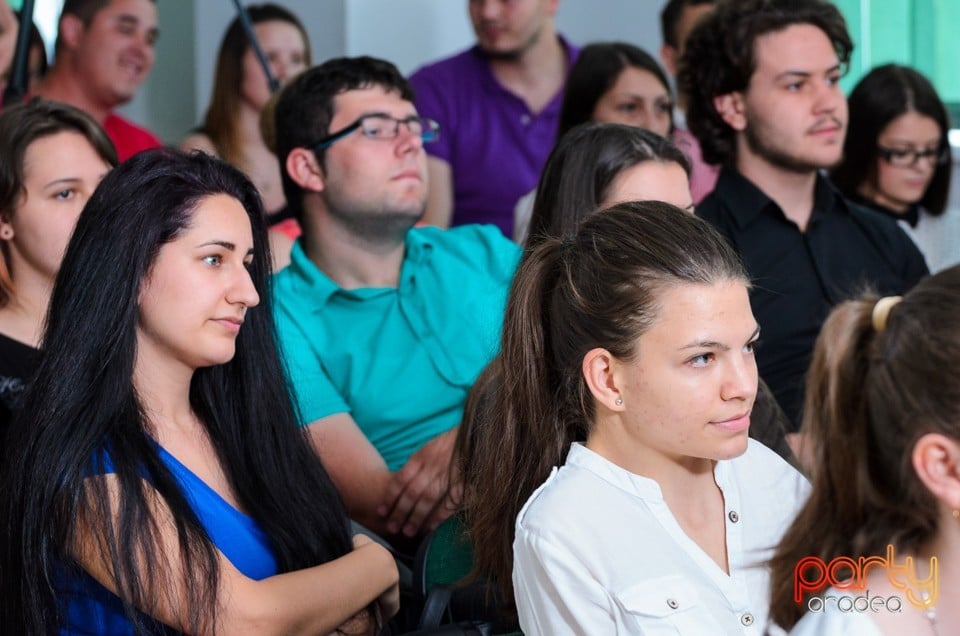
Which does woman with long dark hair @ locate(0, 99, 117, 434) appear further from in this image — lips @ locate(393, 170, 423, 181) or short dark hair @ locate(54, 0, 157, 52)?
short dark hair @ locate(54, 0, 157, 52)

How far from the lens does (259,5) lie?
343 centimetres

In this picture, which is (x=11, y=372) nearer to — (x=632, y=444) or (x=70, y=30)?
(x=632, y=444)

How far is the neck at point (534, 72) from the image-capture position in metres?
3.06

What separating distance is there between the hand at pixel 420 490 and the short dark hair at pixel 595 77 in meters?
1.04

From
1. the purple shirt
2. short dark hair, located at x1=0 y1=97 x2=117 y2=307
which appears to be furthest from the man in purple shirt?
short dark hair, located at x1=0 y1=97 x2=117 y2=307

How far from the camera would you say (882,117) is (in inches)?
114

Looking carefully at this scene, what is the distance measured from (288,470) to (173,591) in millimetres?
277

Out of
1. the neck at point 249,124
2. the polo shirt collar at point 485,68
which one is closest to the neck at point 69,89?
the neck at point 249,124

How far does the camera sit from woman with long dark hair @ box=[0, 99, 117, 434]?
1.94m

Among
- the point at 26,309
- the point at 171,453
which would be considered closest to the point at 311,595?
the point at 171,453

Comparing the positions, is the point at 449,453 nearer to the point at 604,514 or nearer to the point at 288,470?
the point at 288,470

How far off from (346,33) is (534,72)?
0.91 metres

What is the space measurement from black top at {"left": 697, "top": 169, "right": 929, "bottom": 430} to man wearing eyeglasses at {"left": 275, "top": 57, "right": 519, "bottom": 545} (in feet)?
1.35

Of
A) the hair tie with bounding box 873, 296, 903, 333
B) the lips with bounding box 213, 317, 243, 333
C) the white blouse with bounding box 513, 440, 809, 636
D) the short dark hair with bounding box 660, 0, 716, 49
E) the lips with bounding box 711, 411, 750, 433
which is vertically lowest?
the white blouse with bounding box 513, 440, 809, 636
